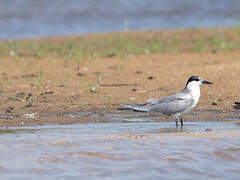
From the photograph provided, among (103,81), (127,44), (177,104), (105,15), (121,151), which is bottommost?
(121,151)

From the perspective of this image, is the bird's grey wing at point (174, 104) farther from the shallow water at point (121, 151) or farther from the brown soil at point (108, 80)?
the brown soil at point (108, 80)

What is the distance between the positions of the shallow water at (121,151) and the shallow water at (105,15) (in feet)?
29.4

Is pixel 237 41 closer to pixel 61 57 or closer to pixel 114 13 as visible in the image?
pixel 61 57

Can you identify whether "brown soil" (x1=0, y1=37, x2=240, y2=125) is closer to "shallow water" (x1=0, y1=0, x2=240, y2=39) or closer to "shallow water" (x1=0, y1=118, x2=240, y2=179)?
"shallow water" (x1=0, y1=118, x2=240, y2=179)

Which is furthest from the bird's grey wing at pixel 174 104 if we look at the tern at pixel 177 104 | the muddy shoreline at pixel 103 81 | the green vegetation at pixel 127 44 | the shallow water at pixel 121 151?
the green vegetation at pixel 127 44

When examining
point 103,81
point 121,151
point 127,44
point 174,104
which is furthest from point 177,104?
point 127,44

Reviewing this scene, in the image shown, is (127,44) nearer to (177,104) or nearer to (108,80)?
(108,80)

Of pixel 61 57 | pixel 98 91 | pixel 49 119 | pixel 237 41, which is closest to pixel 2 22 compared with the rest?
pixel 61 57

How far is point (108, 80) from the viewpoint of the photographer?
389 inches

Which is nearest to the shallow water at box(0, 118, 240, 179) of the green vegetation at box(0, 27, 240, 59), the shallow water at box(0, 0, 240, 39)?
the green vegetation at box(0, 27, 240, 59)

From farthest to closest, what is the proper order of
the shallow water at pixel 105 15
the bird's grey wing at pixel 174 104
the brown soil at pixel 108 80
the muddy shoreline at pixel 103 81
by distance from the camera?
the shallow water at pixel 105 15 < the brown soil at pixel 108 80 < the muddy shoreline at pixel 103 81 < the bird's grey wing at pixel 174 104

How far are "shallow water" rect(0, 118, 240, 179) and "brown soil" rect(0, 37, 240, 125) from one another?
978mm

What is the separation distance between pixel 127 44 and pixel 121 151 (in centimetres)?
679

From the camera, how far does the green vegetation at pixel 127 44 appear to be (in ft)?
38.9
